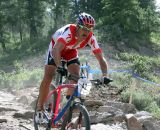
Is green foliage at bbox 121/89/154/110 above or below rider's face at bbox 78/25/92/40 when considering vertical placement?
below

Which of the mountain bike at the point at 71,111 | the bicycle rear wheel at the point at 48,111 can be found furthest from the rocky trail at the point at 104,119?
the mountain bike at the point at 71,111

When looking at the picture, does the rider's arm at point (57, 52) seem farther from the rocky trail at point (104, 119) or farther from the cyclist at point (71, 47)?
the rocky trail at point (104, 119)

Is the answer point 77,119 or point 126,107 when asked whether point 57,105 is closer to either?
point 77,119

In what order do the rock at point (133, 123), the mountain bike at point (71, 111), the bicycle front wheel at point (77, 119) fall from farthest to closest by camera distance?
1. the rock at point (133, 123)
2. the mountain bike at point (71, 111)
3. the bicycle front wheel at point (77, 119)

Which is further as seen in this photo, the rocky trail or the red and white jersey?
the rocky trail

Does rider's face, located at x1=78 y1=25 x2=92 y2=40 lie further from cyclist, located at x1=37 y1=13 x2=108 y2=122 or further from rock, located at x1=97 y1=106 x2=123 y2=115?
rock, located at x1=97 y1=106 x2=123 y2=115

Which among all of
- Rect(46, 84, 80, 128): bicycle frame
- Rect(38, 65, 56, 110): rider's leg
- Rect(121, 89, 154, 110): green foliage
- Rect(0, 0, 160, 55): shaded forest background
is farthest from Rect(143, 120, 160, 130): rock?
Rect(0, 0, 160, 55): shaded forest background

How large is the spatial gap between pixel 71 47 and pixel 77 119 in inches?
45.9

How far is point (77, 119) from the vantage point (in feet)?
16.2

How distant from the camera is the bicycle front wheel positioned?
467 cm

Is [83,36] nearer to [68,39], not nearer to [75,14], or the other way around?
[68,39]

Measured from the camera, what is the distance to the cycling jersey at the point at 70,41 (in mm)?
5258

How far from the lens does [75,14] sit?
155 feet

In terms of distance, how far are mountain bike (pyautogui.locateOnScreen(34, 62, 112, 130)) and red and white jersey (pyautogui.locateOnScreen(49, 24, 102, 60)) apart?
534 millimetres
